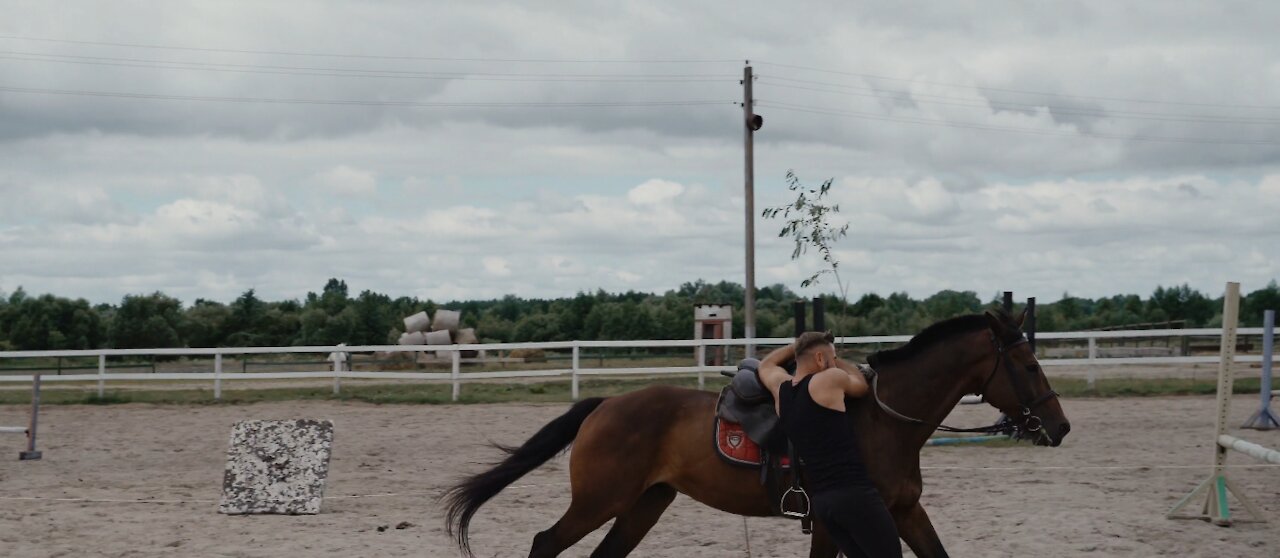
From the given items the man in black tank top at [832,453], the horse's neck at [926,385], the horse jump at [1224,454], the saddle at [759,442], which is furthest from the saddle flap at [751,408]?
the horse jump at [1224,454]

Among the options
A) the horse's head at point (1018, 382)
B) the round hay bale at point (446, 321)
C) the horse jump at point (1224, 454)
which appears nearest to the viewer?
the horse's head at point (1018, 382)

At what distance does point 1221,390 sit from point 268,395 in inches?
697

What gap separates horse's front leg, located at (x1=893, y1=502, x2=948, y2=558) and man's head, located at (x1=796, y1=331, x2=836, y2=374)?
911 mm

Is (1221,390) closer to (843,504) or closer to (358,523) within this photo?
(843,504)

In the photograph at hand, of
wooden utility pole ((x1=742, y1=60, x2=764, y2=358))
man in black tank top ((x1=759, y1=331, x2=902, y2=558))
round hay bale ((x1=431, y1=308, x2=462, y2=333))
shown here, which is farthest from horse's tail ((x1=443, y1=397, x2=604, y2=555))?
round hay bale ((x1=431, y1=308, x2=462, y2=333))

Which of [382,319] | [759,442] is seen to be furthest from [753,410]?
[382,319]

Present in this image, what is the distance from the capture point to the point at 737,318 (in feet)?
132

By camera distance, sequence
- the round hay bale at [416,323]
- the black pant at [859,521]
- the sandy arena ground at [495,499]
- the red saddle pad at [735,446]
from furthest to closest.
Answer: the round hay bale at [416,323] < the sandy arena ground at [495,499] < the red saddle pad at [735,446] < the black pant at [859,521]

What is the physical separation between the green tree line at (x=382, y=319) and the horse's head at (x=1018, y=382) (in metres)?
23.2

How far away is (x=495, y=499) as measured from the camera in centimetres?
1063

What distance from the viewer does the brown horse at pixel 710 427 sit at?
19.6ft

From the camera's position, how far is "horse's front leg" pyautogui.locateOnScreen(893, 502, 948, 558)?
581cm

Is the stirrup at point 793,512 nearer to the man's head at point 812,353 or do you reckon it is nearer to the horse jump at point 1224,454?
the man's head at point 812,353

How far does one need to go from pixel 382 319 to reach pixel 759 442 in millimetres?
33708
